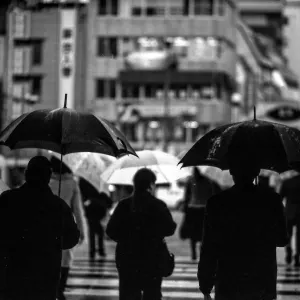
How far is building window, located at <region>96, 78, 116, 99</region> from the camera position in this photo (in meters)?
65.8

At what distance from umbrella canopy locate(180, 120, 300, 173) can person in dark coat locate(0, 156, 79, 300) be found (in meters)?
1.33

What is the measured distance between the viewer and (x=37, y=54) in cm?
6556

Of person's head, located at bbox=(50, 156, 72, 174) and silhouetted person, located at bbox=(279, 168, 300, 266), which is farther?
silhouetted person, located at bbox=(279, 168, 300, 266)

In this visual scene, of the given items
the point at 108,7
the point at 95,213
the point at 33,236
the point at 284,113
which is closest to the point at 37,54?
the point at 108,7

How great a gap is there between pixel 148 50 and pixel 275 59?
40.3m

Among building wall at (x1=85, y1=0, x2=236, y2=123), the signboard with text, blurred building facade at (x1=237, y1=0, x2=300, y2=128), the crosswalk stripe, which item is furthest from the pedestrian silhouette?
blurred building facade at (x1=237, y1=0, x2=300, y2=128)

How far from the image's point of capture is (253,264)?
253 inches

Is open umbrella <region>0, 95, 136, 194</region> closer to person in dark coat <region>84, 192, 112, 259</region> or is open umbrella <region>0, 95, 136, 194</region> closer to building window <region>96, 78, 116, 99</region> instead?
person in dark coat <region>84, 192, 112, 259</region>

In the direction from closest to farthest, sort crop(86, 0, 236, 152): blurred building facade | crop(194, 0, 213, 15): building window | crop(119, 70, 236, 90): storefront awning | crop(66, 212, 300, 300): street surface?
crop(66, 212, 300, 300): street surface
crop(86, 0, 236, 152): blurred building facade
crop(119, 70, 236, 90): storefront awning
crop(194, 0, 213, 15): building window

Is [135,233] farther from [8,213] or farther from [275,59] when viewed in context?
[275,59]

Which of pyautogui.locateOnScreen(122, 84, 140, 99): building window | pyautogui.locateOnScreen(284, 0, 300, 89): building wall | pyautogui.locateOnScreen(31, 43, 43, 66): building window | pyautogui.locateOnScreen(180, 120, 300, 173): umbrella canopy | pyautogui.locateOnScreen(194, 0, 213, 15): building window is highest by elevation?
pyautogui.locateOnScreen(284, 0, 300, 89): building wall

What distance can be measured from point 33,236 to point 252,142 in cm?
200

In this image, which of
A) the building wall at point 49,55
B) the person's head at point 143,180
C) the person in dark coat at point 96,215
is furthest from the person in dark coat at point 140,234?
the building wall at point 49,55

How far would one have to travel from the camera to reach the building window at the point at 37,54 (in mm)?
65312
